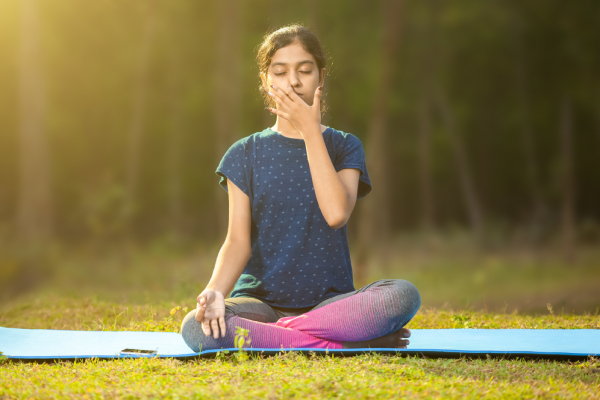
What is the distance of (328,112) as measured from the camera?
45.3 feet

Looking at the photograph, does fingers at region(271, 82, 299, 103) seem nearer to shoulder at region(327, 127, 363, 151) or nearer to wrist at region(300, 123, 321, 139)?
wrist at region(300, 123, 321, 139)

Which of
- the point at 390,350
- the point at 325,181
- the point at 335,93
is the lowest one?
the point at 390,350

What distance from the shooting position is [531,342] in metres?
3.29

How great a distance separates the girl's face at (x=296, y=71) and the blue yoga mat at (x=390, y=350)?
1.41m

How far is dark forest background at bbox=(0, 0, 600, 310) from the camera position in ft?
41.4

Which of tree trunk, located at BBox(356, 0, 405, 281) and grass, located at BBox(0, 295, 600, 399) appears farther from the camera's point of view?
tree trunk, located at BBox(356, 0, 405, 281)

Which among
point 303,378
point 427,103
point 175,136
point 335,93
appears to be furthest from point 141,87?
point 303,378

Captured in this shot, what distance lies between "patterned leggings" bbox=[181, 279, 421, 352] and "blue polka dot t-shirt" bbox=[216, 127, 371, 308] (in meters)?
0.25

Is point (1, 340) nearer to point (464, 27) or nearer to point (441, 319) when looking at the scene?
point (441, 319)

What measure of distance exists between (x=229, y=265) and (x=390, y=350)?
96 cm

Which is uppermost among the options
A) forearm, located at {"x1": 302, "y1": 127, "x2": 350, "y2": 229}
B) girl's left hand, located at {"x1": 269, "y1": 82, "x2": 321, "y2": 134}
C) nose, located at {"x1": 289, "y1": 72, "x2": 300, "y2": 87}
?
nose, located at {"x1": 289, "y1": 72, "x2": 300, "y2": 87}

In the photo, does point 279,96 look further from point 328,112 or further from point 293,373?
point 328,112

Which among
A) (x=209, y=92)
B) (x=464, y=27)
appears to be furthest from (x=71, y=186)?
(x=464, y=27)

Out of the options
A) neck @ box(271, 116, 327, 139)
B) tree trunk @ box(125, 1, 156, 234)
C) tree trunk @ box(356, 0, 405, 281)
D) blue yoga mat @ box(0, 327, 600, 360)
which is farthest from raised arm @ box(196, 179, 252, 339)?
tree trunk @ box(125, 1, 156, 234)
